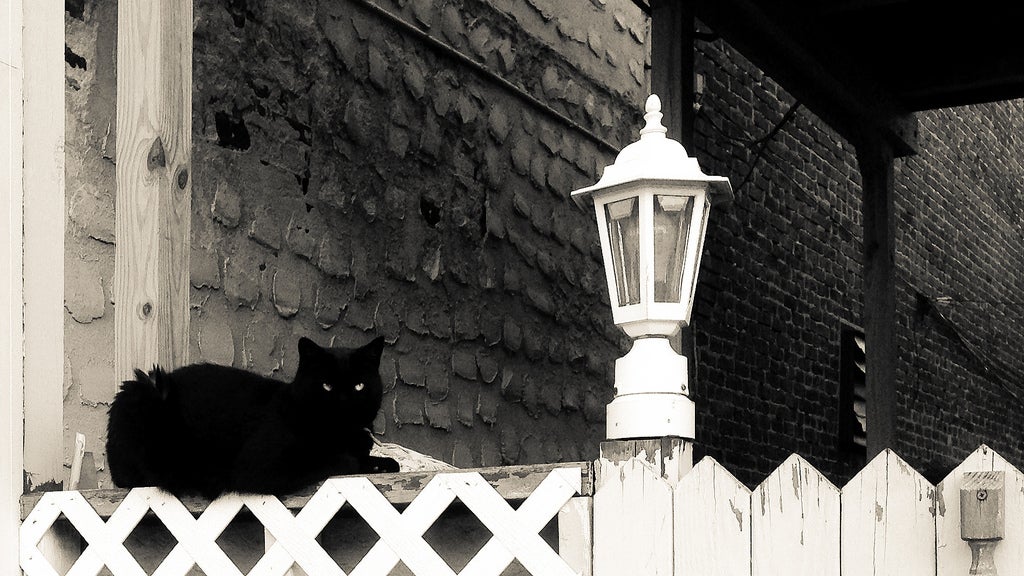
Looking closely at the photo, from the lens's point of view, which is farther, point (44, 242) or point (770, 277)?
point (770, 277)

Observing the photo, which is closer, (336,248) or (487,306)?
(336,248)

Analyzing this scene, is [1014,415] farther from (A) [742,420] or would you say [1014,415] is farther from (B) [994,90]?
(B) [994,90]

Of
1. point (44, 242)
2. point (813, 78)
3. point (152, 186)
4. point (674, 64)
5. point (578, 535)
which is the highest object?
point (813, 78)

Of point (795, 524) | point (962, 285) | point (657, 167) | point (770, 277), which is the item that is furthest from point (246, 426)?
point (962, 285)

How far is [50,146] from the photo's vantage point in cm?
321

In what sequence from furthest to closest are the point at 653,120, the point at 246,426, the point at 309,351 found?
the point at 309,351 → the point at 246,426 → the point at 653,120

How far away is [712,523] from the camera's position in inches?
91.9

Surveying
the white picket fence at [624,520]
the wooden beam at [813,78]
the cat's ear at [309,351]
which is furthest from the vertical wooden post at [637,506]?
the wooden beam at [813,78]

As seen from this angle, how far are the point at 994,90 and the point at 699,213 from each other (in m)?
5.47

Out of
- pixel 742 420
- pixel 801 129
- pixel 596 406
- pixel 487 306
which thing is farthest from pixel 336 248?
pixel 801 129

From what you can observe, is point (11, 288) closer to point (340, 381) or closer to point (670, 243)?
point (340, 381)

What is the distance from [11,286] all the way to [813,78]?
4.75m

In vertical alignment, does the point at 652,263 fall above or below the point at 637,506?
above

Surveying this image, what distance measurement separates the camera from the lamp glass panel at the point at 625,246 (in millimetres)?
2588
